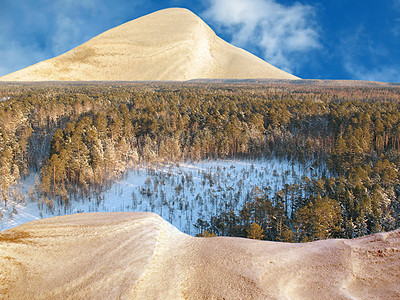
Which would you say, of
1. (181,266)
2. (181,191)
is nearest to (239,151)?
(181,191)

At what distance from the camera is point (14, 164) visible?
2969 centimetres

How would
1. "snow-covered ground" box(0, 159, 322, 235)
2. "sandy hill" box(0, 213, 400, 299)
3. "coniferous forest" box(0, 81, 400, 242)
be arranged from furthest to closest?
1. "snow-covered ground" box(0, 159, 322, 235)
2. "coniferous forest" box(0, 81, 400, 242)
3. "sandy hill" box(0, 213, 400, 299)

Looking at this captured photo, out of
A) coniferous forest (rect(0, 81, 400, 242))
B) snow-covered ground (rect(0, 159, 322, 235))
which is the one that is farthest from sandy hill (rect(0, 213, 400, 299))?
snow-covered ground (rect(0, 159, 322, 235))

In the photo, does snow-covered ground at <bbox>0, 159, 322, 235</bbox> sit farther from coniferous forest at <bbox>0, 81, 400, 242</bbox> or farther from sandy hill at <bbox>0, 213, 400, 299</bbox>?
sandy hill at <bbox>0, 213, 400, 299</bbox>

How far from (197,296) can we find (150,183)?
26561 mm

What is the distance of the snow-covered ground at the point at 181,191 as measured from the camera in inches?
948

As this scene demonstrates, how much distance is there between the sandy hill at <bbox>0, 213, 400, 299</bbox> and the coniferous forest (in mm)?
11308

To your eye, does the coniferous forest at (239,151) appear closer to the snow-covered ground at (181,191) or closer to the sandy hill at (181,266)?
the snow-covered ground at (181,191)

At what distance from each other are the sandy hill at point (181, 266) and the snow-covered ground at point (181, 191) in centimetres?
1597

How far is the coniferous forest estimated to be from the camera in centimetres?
1975

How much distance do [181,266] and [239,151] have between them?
122 ft

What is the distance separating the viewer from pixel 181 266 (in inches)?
186

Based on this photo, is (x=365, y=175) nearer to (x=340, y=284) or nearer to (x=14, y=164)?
(x=340, y=284)

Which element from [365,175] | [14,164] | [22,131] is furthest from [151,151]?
[365,175]
